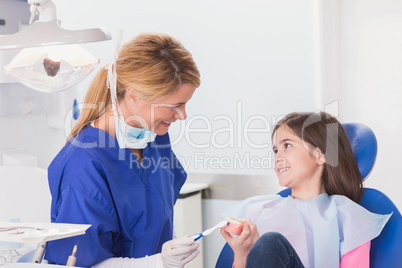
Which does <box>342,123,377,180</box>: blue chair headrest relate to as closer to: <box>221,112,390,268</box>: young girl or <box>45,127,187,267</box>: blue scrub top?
<box>221,112,390,268</box>: young girl

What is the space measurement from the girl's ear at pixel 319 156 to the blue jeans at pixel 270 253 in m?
0.40

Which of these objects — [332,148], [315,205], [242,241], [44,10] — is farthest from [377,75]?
[44,10]

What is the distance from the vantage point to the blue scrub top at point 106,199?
125 cm

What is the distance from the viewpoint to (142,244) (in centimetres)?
139

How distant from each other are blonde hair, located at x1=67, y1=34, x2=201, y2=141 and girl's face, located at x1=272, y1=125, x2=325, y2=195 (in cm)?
36

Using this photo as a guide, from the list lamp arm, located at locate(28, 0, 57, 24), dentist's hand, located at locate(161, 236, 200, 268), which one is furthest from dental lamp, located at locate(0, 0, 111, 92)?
dentist's hand, located at locate(161, 236, 200, 268)

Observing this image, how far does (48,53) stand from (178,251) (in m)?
0.58

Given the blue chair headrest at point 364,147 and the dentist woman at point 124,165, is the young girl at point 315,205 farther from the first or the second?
the dentist woman at point 124,165

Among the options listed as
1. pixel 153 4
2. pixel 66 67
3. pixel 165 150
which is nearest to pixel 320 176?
pixel 165 150

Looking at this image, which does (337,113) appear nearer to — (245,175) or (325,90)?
(325,90)

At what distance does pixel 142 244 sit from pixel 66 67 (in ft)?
1.65

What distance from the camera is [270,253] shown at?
1.15m

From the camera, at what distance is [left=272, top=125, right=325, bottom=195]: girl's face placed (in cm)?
153

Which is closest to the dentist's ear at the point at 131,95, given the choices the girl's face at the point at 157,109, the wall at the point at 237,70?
the girl's face at the point at 157,109
